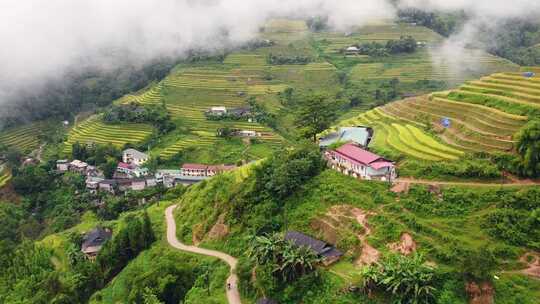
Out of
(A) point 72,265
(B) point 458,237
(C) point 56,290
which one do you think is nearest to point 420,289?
(B) point 458,237

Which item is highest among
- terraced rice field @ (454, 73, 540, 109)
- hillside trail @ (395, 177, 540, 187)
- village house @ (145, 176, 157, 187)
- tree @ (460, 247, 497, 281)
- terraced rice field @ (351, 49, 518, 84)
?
terraced rice field @ (454, 73, 540, 109)

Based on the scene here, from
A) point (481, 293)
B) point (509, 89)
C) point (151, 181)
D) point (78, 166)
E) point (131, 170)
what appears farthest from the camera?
point (78, 166)

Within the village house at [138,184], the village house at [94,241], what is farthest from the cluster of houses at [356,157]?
the village house at [138,184]

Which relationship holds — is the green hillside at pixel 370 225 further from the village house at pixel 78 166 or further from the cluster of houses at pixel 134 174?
the village house at pixel 78 166

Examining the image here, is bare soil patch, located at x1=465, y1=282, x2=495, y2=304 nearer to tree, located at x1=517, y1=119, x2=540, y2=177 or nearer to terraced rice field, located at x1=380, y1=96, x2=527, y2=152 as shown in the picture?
tree, located at x1=517, y1=119, x2=540, y2=177

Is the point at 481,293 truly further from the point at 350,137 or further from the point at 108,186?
the point at 108,186

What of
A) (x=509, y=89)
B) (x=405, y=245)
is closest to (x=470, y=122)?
(x=509, y=89)

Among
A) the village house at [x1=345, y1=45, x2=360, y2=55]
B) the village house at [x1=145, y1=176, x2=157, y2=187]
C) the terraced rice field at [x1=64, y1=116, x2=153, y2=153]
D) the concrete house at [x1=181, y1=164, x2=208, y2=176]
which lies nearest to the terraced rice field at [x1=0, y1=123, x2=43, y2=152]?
the terraced rice field at [x1=64, y1=116, x2=153, y2=153]
